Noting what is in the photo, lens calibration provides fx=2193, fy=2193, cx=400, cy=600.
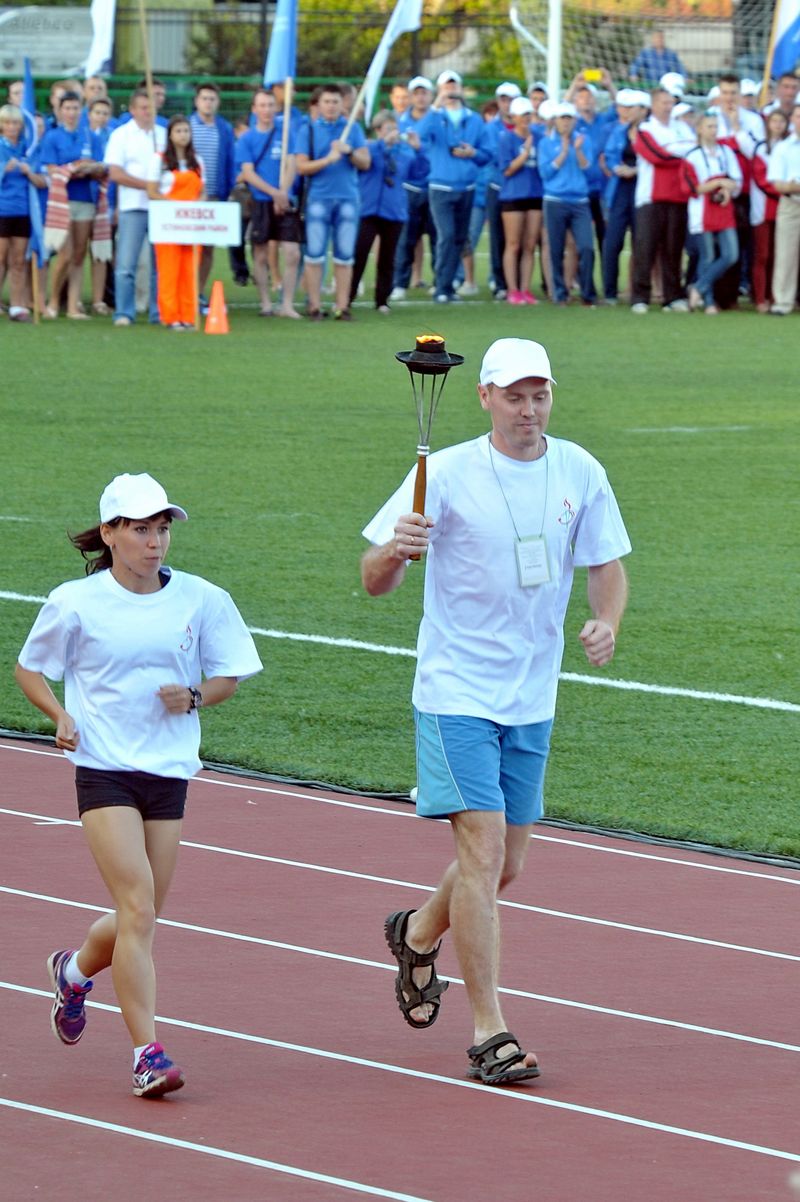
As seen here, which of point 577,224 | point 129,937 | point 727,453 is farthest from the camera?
point 577,224

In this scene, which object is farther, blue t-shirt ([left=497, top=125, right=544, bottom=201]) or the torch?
blue t-shirt ([left=497, top=125, right=544, bottom=201])

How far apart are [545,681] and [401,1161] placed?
1383 mm

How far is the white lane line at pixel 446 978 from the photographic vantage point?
5.97 m

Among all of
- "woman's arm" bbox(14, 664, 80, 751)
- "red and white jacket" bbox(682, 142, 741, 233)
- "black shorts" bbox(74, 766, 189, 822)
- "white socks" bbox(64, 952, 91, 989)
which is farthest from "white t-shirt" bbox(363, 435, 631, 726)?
"red and white jacket" bbox(682, 142, 741, 233)

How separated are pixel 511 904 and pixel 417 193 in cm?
2019

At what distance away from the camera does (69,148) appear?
73.5 ft

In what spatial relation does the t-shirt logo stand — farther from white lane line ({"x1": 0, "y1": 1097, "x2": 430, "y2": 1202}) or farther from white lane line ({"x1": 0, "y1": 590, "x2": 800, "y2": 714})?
white lane line ({"x1": 0, "y1": 590, "x2": 800, "y2": 714})

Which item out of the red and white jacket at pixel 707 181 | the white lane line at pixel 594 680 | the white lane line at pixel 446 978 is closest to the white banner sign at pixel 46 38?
the red and white jacket at pixel 707 181

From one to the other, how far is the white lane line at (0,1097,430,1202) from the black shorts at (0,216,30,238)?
58.9 ft

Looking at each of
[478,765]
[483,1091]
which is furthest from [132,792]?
[483,1091]

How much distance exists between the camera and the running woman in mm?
5410

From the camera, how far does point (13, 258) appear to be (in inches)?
893

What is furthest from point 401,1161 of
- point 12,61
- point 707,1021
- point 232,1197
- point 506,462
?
point 12,61

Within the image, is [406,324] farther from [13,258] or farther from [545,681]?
[545,681]
